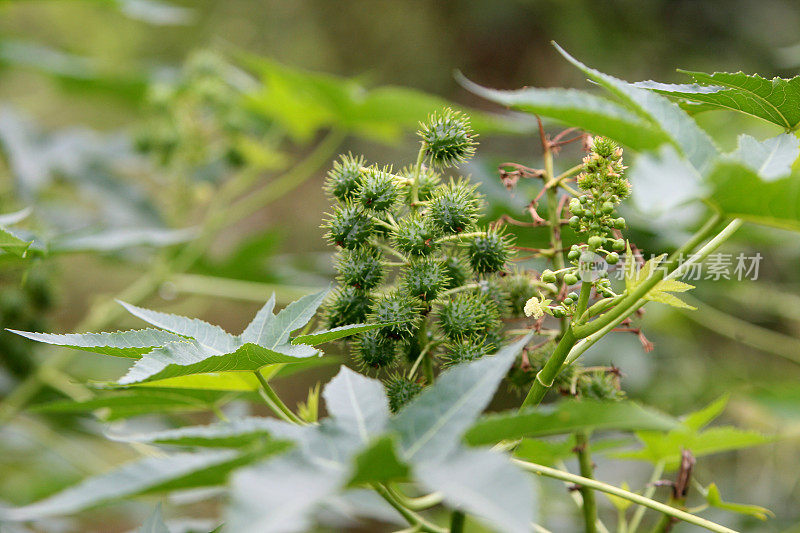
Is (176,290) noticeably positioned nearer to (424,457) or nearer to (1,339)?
(1,339)

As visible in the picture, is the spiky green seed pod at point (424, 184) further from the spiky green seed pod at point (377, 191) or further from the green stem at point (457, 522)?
the green stem at point (457, 522)

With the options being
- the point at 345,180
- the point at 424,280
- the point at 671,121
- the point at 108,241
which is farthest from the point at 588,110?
the point at 108,241

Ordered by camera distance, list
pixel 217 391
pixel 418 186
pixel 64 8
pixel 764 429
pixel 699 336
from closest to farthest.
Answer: pixel 418 186, pixel 217 391, pixel 764 429, pixel 699 336, pixel 64 8

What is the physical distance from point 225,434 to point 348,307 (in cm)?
40

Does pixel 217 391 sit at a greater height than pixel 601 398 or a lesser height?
lesser

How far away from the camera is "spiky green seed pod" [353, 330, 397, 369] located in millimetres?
1114

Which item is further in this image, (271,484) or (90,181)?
(90,181)

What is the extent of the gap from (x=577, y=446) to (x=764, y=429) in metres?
2.03

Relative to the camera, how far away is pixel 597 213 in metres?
1.01

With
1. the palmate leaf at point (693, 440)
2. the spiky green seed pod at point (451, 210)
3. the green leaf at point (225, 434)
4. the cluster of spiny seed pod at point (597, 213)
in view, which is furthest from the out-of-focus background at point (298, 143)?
the palmate leaf at point (693, 440)

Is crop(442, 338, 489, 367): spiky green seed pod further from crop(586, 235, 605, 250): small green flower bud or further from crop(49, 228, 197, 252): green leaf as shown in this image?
crop(49, 228, 197, 252): green leaf

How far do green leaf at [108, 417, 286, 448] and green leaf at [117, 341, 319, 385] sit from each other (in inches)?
3.3

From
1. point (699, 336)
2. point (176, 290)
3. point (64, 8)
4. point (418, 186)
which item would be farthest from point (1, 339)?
point (64, 8)

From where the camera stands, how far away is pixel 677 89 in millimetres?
1062
